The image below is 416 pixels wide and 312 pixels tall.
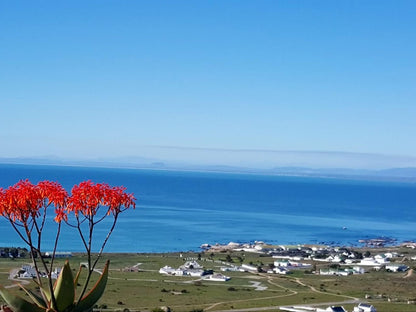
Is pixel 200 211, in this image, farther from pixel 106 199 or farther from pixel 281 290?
pixel 106 199

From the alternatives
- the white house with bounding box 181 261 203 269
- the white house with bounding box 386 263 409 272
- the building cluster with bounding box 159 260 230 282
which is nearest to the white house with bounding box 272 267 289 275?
the building cluster with bounding box 159 260 230 282

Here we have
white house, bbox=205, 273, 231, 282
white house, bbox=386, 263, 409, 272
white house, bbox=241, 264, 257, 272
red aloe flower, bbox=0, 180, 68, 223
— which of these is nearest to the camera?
red aloe flower, bbox=0, 180, 68, 223

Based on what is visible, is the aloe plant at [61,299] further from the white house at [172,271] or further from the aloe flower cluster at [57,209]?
the white house at [172,271]

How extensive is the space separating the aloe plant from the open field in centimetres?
3052

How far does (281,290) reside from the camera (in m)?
49.4

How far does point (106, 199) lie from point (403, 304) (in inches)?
1546

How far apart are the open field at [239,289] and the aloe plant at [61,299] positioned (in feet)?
100

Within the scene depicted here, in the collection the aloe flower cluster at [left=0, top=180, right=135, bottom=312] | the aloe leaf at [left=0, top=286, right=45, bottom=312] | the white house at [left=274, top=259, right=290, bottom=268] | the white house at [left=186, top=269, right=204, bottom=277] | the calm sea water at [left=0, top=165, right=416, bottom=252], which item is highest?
the aloe flower cluster at [left=0, top=180, right=135, bottom=312]

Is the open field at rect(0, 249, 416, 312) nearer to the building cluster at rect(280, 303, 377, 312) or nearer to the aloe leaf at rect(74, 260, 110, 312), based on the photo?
the building cluster at rect(280, 303, 377, 312)

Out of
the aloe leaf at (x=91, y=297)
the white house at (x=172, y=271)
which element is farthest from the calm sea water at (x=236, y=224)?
the aloe leaf at (x=91, y=297)

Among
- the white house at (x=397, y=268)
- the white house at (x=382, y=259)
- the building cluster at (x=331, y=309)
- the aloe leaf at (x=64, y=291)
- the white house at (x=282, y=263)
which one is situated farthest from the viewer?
the white house at (x=382, y=259)

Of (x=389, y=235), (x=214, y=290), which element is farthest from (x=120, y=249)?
(x=389, y=235)

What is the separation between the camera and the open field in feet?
133

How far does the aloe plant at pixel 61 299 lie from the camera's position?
681 cm
